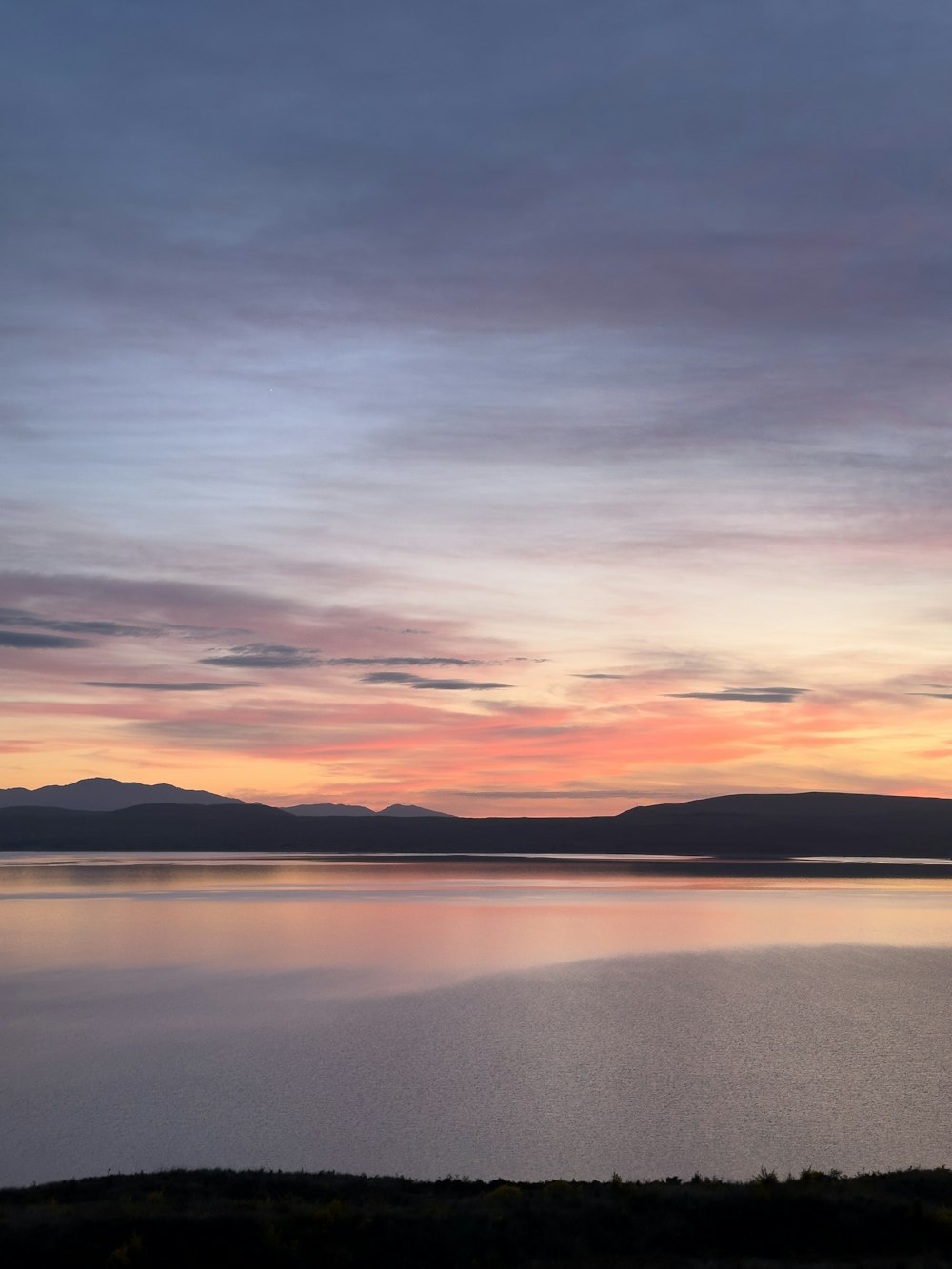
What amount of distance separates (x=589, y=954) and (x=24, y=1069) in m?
23.5

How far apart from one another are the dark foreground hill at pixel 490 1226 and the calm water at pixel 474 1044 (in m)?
2.62

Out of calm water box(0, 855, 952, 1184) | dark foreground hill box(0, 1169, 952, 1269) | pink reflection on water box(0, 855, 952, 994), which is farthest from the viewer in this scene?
pink reflection on water box(0, 855, 952, 994)

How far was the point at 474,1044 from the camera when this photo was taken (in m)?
26.8

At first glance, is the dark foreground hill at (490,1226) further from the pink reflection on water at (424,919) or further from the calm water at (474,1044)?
the pink reflection on water at (424,919)

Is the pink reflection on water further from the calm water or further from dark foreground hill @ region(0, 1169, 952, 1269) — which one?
dark foreground hill @ region(0, 1169, 952, 1269)

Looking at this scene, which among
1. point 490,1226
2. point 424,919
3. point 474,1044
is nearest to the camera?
point 490,1226

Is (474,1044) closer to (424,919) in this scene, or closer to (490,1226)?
(490,1226)

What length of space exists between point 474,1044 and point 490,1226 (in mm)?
13308

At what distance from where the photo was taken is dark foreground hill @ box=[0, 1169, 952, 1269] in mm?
13164

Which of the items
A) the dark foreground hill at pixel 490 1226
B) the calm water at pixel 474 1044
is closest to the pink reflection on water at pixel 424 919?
the calm water at pixel 474 1044

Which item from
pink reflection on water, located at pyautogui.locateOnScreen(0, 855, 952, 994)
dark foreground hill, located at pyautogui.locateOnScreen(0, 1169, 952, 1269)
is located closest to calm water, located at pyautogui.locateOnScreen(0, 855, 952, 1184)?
pink reflection on water, located at pyautogui.locateOnScreen(0, 855, 952, 994)

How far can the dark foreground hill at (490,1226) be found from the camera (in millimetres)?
13164

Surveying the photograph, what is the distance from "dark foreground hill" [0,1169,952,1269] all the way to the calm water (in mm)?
2618

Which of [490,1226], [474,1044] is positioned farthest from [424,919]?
[490,1226]
